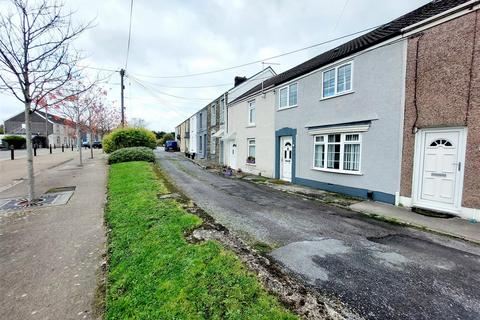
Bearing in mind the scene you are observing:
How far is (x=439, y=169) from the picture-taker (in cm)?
718

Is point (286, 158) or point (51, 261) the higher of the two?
point (286, 158)

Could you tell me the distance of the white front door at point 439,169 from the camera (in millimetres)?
6797

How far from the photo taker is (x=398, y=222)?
6488 millimetres

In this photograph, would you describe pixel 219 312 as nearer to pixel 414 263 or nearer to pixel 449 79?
pixel 414 263

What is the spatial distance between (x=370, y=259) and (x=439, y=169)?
4856 mm

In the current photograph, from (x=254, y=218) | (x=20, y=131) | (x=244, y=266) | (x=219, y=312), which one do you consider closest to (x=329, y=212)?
(x=254, y=218)

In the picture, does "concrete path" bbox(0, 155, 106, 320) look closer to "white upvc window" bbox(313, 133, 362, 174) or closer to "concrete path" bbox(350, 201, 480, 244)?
"concrete path" bbox(350, 201, 480, 244)

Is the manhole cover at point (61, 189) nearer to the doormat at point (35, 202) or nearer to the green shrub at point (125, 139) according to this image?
the doormat at point (35, 202)

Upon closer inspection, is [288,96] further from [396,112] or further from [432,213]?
[432,213]

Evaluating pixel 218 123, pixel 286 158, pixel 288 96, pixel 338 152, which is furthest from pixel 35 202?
pixel 218 123

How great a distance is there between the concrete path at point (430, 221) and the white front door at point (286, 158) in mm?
5423

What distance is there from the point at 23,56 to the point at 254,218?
8.42 metres

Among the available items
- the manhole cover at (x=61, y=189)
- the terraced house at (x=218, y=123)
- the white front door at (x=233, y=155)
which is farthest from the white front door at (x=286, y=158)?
the manhole cover at (x=61, y=189)

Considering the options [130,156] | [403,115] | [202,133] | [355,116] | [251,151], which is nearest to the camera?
[403,115]
